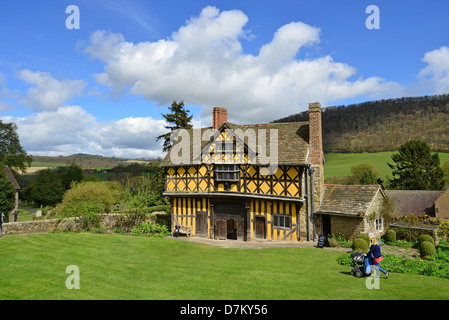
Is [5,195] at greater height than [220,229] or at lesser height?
greater

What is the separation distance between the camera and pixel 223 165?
23.4m

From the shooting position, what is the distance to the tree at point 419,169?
3481 centimetres

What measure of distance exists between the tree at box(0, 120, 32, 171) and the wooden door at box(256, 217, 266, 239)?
42.0 meters

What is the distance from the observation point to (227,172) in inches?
912

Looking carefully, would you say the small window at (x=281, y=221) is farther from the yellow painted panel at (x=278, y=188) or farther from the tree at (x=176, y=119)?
the tree at (x=176, y=119)

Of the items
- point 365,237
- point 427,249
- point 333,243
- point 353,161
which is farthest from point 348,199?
point 353,161

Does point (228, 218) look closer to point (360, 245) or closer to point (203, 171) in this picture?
point (203, 171)

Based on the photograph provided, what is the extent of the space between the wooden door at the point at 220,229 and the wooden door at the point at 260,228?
294 centimetres

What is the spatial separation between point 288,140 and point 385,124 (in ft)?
245

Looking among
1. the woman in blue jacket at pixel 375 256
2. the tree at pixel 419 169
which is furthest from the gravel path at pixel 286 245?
the tree at pixel 419 169

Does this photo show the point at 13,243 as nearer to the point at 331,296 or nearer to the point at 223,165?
the point at 223,165

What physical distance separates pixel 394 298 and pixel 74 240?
1722 cm

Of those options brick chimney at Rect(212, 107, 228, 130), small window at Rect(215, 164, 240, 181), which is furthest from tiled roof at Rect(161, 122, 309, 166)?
small window at Rect(215, 164, 240, 181)
